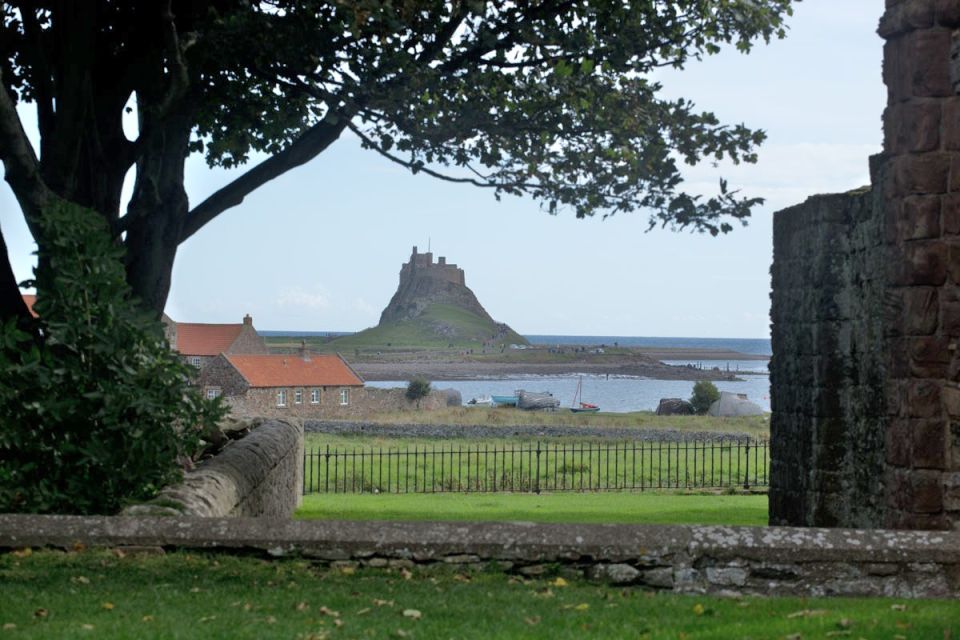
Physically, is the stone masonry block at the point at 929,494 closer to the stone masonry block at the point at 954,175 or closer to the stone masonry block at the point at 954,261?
the stone masonry block at the point at 954,261

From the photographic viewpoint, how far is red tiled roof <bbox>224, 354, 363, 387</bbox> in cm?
5166

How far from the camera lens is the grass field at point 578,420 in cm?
4353

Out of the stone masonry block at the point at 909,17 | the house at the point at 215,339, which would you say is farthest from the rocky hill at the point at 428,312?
the stone masonry block at the point at 909,17

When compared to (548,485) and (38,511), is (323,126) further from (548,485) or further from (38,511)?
(548,485)

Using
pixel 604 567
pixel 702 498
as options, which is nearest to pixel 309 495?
pixel 702 498

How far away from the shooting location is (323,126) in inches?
602

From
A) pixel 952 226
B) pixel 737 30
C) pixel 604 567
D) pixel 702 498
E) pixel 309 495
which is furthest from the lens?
pixel 309 495

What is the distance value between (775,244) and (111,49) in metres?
9.34

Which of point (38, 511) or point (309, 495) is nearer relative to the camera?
point (38, 511)

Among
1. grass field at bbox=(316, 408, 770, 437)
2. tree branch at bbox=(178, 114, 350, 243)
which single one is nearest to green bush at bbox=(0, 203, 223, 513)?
tree branch at bbox=(178, 114, 350, 243)

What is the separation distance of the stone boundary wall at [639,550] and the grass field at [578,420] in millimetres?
31871

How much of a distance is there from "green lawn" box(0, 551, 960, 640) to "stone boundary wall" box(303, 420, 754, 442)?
2990 centimetres

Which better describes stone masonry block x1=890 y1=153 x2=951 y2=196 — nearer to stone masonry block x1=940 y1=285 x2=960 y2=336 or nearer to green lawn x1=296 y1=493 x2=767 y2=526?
stone masonry block x1=940 y1=285 x2=960 y2=336

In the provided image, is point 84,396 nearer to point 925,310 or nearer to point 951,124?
point 925,310
